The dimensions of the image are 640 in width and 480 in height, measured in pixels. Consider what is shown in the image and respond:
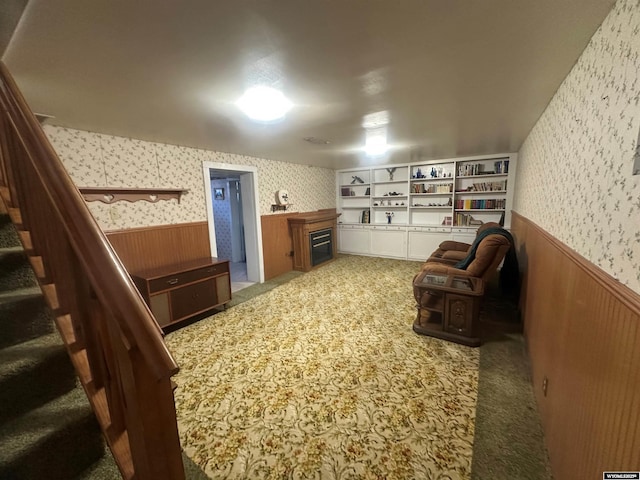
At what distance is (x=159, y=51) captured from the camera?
1290 millimetres

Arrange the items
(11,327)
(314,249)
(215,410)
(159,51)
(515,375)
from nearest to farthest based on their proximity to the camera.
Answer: (11,327)
(159,51)
(215,410)
(515,375)
(314,249)

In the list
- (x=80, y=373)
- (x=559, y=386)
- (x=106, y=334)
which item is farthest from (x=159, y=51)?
(x=559, y=386)

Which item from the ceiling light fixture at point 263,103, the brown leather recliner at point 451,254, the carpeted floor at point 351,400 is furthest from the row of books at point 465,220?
the ceiling light fixture at point 263,103

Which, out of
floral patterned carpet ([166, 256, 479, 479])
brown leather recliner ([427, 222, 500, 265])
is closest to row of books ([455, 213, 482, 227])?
brown leather recliner ([427, 222, 500, 265])

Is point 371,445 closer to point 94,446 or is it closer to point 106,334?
point 94,446

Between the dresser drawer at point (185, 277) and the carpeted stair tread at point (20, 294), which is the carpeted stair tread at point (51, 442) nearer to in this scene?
the carpeted stair tread at point (20, 294)

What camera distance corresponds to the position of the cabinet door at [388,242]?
5.92 metres

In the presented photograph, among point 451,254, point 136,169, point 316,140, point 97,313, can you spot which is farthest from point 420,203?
point 97,313

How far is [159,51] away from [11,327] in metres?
1.40

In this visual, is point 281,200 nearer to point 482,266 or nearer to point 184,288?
point 184,288

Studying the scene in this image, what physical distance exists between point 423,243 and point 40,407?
18.9ft

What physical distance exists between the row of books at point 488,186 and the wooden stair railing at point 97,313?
5.82m

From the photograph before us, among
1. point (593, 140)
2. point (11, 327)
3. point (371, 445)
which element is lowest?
point (371, 445)

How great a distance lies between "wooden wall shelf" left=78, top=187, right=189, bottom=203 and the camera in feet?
8.66
